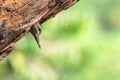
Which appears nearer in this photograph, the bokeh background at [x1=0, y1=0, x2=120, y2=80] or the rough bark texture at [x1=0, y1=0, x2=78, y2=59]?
the rough bark texture at [x1=0, y1=0, x2=78, y2=59]

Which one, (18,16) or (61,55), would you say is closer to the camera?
(18,16)

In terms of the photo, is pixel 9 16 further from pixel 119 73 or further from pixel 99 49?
Result: pixel 119 73

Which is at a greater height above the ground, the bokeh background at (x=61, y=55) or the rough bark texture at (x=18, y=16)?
the rough bark texture at (x=18, y=16)

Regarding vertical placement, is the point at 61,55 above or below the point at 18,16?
below

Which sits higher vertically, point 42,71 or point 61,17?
point 61,17

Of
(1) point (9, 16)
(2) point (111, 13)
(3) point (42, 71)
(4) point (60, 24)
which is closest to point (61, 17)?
(4) point (60, 24)

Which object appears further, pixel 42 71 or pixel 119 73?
pixel 119 73

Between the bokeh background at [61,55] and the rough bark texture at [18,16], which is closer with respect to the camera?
the rough bark texture at [18,16]

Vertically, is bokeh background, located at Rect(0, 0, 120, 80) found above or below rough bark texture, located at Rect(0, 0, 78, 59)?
below
